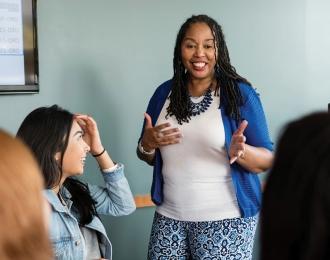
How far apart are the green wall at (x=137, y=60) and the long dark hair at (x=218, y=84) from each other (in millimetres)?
433

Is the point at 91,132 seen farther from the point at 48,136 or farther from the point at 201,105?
the point at 201,105

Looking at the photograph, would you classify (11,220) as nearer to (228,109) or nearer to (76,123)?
(76,123)

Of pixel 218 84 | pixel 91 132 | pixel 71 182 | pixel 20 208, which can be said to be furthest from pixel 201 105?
pixel 20 208

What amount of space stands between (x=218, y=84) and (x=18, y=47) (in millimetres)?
838

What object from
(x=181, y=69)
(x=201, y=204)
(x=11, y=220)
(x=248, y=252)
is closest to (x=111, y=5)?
(x=181, y=69)

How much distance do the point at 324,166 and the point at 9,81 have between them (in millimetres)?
1718

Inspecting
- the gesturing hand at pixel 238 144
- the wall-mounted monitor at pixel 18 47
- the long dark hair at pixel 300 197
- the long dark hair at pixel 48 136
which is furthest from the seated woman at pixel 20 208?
the wall-mounted monitor at pixel 18 47

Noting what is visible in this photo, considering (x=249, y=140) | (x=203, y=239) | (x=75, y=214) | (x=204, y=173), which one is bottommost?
(x=203, y=239)

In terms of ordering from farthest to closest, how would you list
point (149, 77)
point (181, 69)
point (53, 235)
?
point (149, 77)
point (181, 69)
point (53, 235)

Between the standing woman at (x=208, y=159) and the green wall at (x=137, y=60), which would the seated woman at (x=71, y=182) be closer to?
the standing woman at (x=208, y=159)

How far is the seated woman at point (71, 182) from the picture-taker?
1627 mm

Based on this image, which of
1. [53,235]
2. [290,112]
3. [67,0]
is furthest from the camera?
[290,112]

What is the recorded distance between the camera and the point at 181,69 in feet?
6.70

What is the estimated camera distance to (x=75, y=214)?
1.76m
